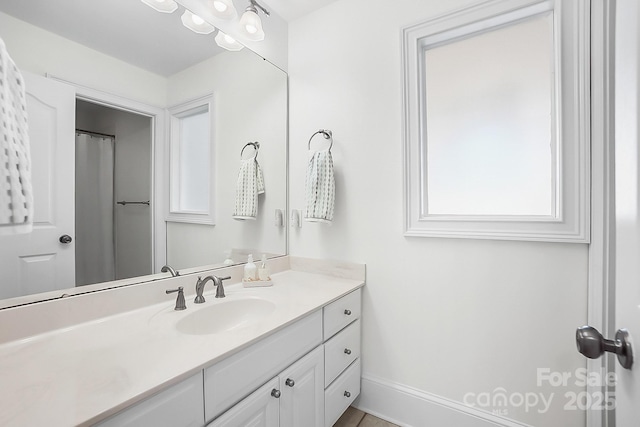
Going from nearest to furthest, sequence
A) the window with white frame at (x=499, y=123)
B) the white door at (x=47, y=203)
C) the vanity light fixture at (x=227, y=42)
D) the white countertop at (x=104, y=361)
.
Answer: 1. the white countertop at (x=104, y=361)
2. the white door at (x=47, y=203)
3. the window with white frame at (x=499, y=123)
4. the vanity light fixture at (x=227, y=42)

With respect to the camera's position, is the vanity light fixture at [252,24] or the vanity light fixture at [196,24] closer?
the vanity light fixture at [196,24]

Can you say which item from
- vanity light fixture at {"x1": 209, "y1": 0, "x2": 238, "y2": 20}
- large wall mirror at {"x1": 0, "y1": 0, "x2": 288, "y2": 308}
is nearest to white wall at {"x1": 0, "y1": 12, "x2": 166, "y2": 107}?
large wall mirror at {"x1": 0, "y1": 0, "x2": 288, "y2": 308}

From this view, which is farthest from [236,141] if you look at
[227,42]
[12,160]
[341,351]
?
[341,351]

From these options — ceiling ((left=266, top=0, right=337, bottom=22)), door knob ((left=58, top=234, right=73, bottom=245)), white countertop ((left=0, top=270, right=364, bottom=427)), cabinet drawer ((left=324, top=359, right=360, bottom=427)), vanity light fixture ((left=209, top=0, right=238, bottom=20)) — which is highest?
ceiling ((left=266, top=0, right=337, bottom=22))

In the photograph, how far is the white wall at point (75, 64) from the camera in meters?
0.88

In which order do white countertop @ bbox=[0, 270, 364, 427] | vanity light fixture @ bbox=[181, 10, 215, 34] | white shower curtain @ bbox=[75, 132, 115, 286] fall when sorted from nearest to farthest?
white countertop @ bbox=[0, 270, 364, 427]
white shower curtain @ bbox=[75, 132, 115, 286]
vanity light fixture @ bbox=[181, 10, 215, 34]

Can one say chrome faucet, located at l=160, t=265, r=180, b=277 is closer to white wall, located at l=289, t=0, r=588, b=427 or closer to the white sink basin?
the white sink basin

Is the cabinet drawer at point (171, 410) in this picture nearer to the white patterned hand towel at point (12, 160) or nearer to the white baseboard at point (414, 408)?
the white patterned hand towel at point (12, 160)

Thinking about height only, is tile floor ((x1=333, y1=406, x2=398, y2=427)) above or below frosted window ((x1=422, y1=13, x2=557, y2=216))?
below

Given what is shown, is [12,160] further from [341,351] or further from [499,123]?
[499,123]

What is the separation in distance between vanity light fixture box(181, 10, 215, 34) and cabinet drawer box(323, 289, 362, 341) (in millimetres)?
1520

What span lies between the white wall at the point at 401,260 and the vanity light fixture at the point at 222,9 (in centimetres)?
53

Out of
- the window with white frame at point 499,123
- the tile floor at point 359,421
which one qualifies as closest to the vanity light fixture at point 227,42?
the window with white frame at point 499,123

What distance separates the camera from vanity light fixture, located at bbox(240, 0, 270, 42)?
1556 millimetres
